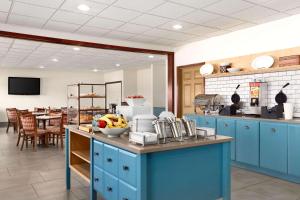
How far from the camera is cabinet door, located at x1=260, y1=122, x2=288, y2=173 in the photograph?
12.7ft

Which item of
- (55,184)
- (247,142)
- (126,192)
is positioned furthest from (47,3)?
(247,142)

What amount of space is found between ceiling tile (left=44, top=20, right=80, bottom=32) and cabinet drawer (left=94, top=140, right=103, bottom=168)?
3.05 metres

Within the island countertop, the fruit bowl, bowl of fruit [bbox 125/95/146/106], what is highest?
bowl of fruit [bbox 125/95/146/106]

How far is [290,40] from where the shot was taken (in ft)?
14.7

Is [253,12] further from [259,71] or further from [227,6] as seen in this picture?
[259,71]

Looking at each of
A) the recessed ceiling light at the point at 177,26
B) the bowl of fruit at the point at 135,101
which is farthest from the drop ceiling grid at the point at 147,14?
the bowl of fruit at the point at 135,101

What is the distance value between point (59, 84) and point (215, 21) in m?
9.57

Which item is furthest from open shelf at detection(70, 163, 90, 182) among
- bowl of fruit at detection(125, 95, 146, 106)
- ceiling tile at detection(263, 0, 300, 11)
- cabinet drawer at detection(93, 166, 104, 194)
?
ceiling tile at detection(263, 0, 300, 11)

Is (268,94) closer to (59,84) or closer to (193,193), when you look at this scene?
(193,193)

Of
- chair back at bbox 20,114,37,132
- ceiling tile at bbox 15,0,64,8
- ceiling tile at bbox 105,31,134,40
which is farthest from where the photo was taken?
chair back at bbox 20,114,37,132

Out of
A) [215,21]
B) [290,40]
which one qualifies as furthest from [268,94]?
[215,21]

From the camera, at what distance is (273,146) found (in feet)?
13.1

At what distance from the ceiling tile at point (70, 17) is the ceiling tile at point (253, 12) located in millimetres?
2599

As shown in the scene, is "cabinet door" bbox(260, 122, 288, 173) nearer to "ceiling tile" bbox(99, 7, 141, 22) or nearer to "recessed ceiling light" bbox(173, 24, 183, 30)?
"recessed ceiling light" bbox(173, 24, 183, 30)
